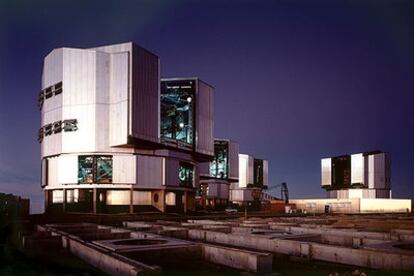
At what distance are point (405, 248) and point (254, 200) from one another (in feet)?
315

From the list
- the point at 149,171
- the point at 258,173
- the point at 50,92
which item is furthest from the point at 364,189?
the point at 50,92

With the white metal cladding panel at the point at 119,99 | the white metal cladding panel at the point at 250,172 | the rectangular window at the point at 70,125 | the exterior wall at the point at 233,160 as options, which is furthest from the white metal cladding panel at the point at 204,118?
the white metal cladding panel at the point at 250,172

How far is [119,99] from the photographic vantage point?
53250 mm

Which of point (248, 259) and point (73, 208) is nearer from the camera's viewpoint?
point (248, 259)

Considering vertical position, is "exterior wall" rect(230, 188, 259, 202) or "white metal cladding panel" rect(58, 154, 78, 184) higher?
"white metal cladding panel" rect(58, 154, 78, 184)

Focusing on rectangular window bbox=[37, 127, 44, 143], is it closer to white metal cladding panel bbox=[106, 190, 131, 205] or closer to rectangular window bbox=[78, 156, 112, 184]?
rectangular window bbox=[78, 156, 112, 184]

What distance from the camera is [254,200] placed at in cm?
11100

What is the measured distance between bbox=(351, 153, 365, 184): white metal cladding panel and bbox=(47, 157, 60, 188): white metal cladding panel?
62.5 metres

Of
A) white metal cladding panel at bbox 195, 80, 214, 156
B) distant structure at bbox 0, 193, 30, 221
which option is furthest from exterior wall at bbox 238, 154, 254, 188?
distant structure at bbox 0, 193, 30, 221

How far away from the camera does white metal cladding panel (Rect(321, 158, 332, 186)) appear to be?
326 feet

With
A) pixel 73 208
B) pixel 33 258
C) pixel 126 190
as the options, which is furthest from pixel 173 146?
pixel 33 258

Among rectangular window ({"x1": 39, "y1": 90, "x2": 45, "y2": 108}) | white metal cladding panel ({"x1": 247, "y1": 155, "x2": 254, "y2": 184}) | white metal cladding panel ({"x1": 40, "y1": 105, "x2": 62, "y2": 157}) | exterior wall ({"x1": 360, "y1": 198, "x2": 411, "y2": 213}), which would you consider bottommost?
exterior wall ({"x1": 360, "y1": 198, "x2": 411, "y2": 213})

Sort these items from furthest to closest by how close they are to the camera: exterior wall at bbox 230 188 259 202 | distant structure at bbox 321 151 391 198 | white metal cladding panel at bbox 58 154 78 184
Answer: exterior wall at bbox 230 188 259 202
distant structure at bbox 321 151 391 198
white metal cladding panel at bbox 58 154 78 184

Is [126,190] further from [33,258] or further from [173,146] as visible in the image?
[33,258]
